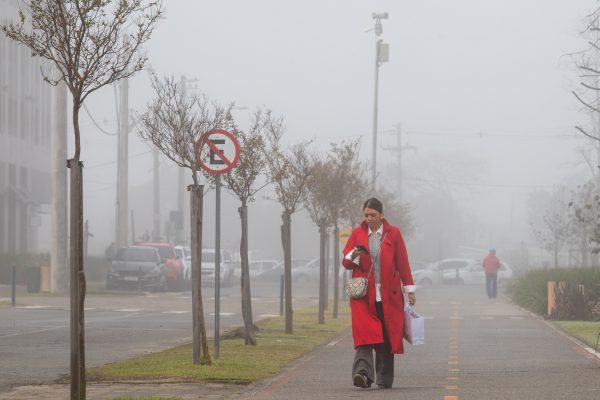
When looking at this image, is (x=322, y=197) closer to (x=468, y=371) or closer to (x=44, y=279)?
(x=468, y=371)

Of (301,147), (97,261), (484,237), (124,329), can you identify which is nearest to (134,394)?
(124,329)

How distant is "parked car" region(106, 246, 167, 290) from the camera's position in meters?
47.9

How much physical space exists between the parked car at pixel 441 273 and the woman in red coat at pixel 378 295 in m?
57.4

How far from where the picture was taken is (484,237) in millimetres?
195125

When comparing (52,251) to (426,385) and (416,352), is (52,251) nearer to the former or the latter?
(416,352)

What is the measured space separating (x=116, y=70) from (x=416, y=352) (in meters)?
→ 9.27

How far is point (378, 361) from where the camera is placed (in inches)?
534

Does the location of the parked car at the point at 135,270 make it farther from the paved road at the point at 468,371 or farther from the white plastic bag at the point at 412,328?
the white plastic bag at the point at 412,328

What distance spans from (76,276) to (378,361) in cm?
386

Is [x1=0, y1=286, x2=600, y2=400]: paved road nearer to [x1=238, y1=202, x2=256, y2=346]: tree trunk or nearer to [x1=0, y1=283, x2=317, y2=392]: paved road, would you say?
[x1=0, y1=283, x2=317, y2=392]: paved road

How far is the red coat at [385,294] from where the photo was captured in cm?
1338

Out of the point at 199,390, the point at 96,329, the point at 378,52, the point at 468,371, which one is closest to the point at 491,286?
the point at 378,52

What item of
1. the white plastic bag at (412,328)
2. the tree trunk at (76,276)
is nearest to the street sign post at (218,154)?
the white plastic bag at (412,328)

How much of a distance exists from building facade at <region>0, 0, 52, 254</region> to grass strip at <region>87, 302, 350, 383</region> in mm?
43561
